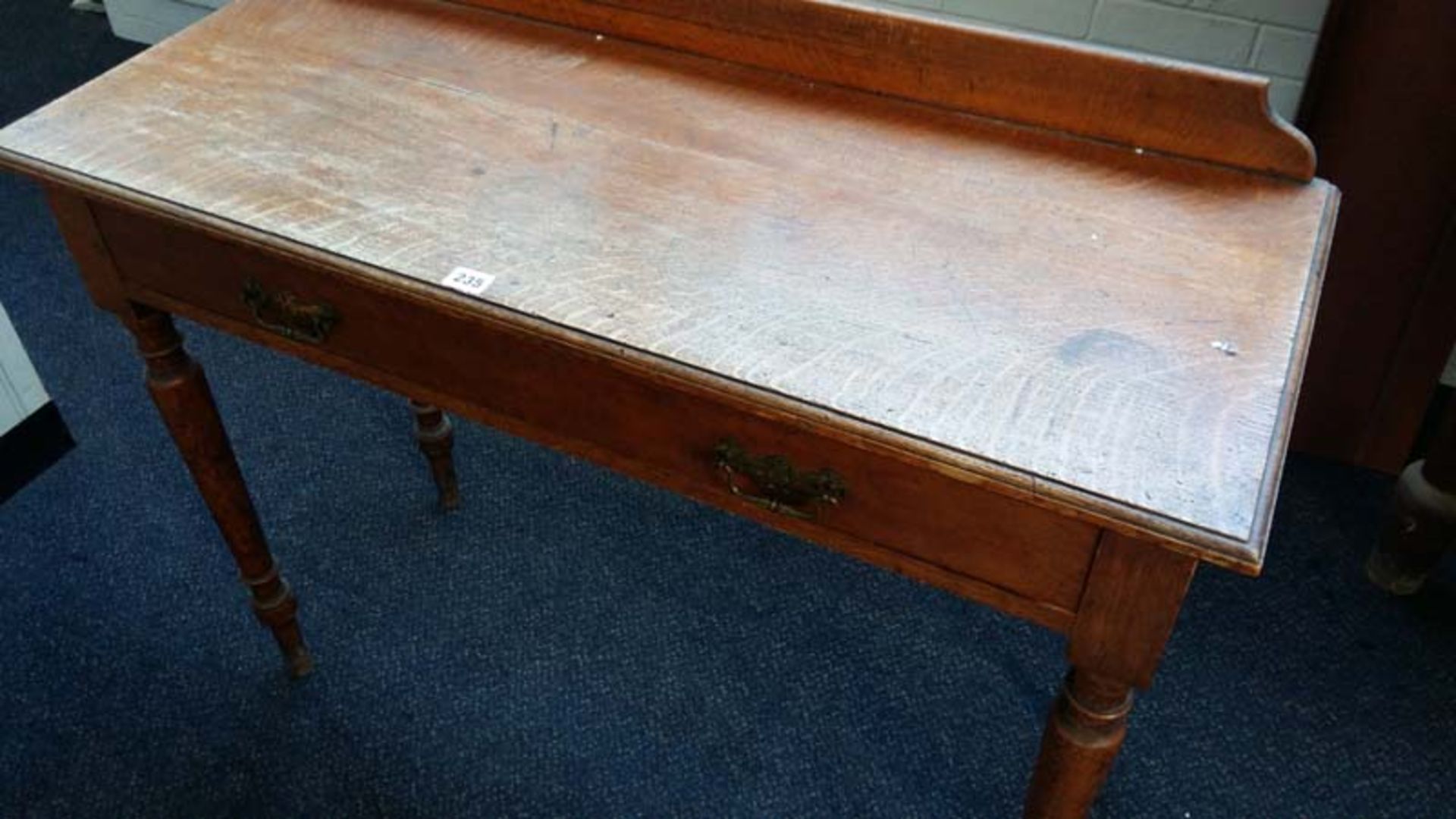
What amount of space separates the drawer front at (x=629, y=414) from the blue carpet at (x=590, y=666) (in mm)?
691

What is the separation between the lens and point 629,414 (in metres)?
1.04

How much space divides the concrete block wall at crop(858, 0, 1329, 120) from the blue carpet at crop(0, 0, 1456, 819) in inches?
27.2

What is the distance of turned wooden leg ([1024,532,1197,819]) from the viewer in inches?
34.0

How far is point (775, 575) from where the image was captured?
189 centimetres

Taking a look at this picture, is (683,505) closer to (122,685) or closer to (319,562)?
(319,562)

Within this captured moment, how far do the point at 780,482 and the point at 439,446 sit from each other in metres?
1.04

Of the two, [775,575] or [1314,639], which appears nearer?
[1314,639]

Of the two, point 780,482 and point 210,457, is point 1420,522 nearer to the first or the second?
point 780,482

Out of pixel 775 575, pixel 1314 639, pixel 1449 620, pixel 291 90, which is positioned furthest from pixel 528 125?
pixel 1449 620

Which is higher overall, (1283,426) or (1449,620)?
(1283,426)

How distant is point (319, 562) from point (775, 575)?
730 mm

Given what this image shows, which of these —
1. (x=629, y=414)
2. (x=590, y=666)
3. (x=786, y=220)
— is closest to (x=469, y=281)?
(x=629, y=414)

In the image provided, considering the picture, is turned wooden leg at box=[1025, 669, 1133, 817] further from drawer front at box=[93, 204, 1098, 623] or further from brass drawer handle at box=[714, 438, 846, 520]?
brass drawer handle at box=[714, 438, 846, 520]

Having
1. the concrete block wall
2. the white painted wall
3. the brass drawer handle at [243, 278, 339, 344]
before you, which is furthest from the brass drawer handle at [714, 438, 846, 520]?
the white painted wall
